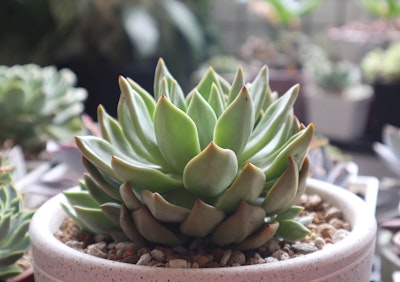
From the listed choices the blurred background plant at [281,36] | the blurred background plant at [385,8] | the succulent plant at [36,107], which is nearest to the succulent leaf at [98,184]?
the succulent plant at [36,107]

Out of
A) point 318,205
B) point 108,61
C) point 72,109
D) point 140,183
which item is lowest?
point 108,61

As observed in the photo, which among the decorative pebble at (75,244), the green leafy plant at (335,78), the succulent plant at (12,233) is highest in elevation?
the decorative pebble at (75,244)

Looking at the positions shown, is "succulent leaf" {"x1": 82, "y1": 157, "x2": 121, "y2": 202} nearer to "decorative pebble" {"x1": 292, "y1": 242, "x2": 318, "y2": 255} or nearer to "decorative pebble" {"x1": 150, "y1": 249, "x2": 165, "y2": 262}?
"decorative pebble" {"x1": 150, "y1": 249, "x2": 165, "y2": 262}

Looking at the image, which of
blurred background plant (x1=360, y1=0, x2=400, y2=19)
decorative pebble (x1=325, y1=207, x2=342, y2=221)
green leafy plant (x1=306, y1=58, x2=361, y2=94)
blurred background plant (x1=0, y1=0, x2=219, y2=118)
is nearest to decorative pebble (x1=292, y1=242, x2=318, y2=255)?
decorative pebble (x1=325, y1=207, x2=342, y2=221)

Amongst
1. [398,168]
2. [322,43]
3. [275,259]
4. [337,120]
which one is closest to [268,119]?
[275,259]

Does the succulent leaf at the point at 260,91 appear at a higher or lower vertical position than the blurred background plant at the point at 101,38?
higher

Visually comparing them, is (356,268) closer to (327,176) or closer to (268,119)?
(268,119)

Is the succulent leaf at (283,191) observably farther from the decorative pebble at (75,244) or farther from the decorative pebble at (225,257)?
the decorative pebble at (75,244)

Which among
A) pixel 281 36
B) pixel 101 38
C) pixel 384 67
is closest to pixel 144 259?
pixel 384 67
